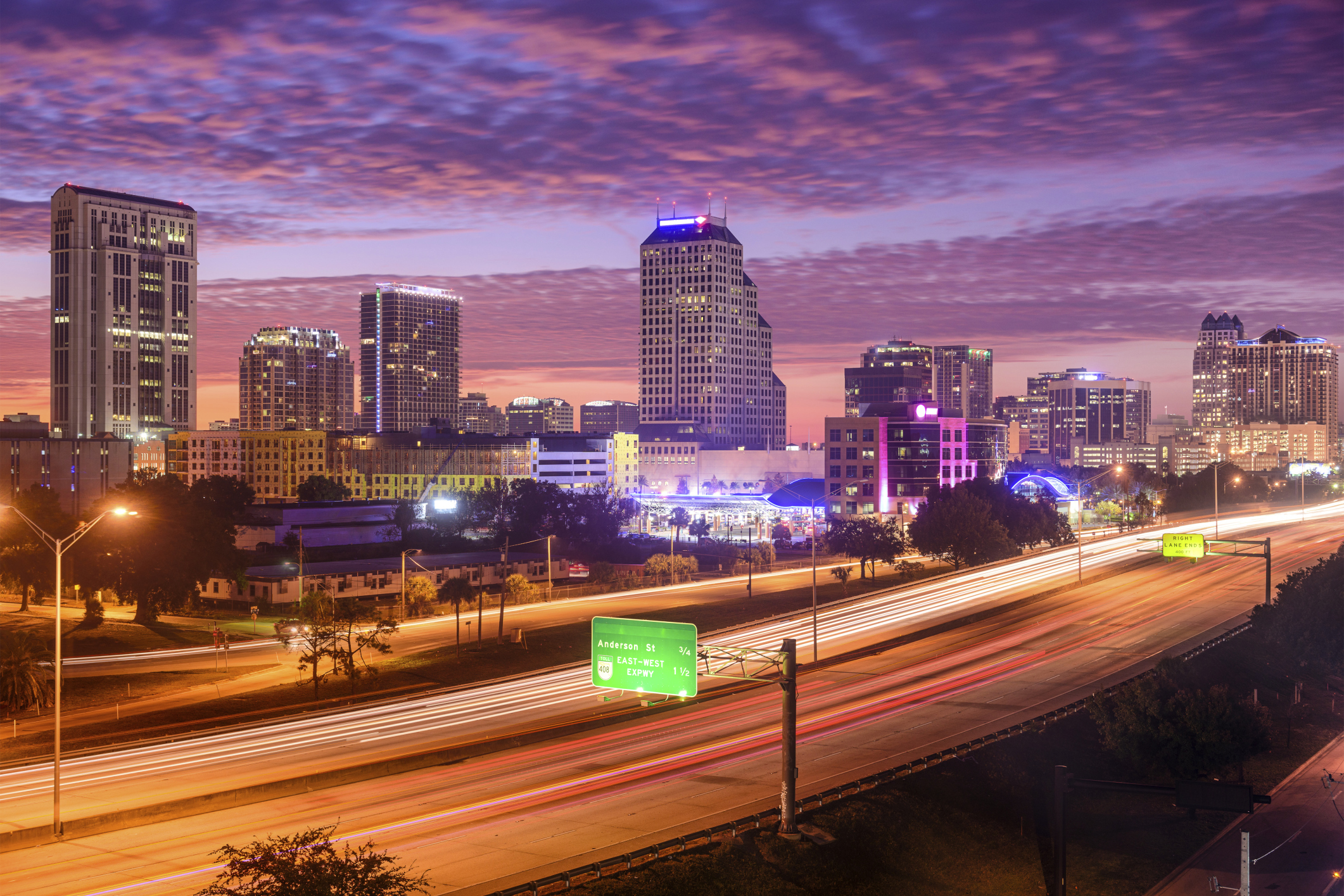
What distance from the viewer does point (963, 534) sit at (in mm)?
107625

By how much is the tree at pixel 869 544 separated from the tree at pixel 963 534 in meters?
2.84

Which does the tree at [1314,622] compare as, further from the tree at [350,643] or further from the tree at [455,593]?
the tree at [350,643]

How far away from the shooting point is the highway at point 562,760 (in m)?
32.1

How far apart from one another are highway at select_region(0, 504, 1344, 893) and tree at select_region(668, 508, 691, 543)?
96005 millimetres

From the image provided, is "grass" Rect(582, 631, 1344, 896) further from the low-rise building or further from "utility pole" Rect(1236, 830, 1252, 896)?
the low-rise building

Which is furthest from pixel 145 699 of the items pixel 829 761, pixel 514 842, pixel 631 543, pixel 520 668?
pixel 631 543

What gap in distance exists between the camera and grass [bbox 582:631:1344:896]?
33.2 metres

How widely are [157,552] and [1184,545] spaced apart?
67.2 meters

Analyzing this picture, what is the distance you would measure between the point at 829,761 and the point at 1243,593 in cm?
6081

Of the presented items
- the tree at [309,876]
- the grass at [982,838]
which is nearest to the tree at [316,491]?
the grass at [982,838]

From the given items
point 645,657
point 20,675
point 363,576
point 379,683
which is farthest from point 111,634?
point 645,657

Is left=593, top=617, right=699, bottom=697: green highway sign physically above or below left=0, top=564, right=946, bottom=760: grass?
above

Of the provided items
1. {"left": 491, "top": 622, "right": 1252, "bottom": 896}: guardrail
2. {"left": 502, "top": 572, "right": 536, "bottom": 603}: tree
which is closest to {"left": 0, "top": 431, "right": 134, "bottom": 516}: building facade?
{"left": 502, "top": 572, "right": 536, "bottom": 603}: tree

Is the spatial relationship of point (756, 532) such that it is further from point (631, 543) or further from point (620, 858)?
point (620, 858)
